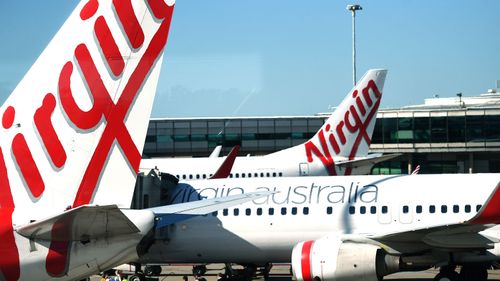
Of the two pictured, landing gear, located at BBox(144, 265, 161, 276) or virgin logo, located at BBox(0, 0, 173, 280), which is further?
landing gear, located at BBox(144, 265, 161, 276)

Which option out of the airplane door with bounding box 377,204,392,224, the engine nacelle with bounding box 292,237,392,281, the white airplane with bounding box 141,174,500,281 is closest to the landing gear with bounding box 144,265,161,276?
the white airplane with bounding box 141,174,500,281

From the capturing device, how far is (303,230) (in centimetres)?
2461

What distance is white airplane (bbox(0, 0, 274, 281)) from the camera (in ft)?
35.7

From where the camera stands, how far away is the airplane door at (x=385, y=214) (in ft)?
79.7

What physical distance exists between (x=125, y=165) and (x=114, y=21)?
1.76 meters

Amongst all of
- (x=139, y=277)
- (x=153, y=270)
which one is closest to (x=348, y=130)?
Answer: (x=153, y=270)

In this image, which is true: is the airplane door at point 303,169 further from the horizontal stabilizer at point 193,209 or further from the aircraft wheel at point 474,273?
the horizontal stabilizer at point 193,209

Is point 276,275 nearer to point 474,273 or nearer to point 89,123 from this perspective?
point 474,273

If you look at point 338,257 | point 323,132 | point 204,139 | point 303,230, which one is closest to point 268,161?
point 323,132

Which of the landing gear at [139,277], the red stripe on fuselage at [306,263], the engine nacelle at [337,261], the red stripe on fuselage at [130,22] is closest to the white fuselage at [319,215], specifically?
the landing gear at [139,277]

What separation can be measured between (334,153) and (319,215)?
22025 millimetres

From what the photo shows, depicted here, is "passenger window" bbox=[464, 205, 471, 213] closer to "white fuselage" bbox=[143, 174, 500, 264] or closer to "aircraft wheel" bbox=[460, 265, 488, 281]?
"white fuselage" bbox=[143, 174, 500, 264]

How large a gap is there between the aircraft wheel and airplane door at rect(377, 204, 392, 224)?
257cm

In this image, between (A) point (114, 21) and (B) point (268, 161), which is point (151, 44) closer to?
(A) point (114, 21)
